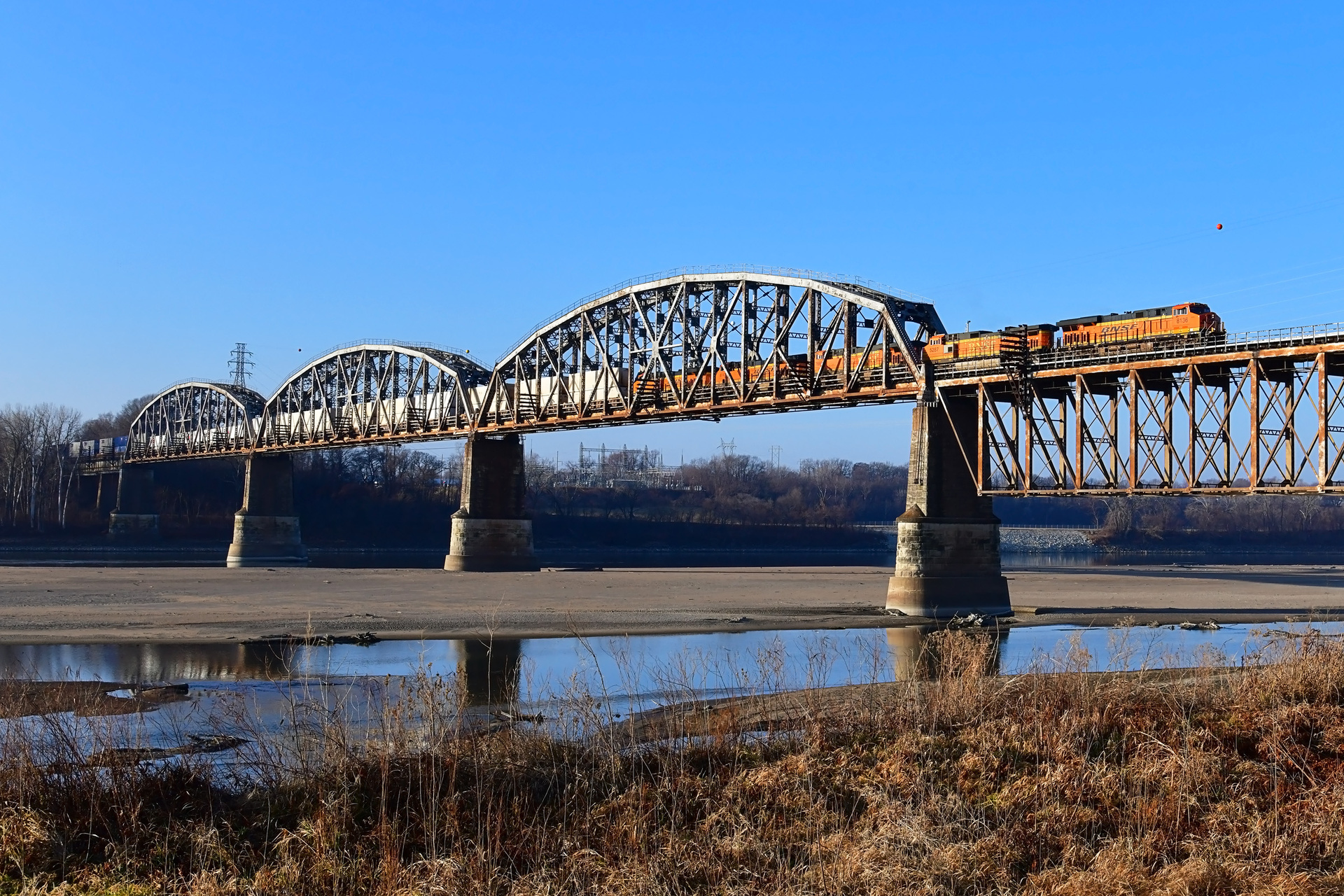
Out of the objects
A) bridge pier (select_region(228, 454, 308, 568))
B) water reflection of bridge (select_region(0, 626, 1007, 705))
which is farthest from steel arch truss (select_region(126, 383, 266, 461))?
water reflection of bridge (select_region(0, 626, 1007, 705))

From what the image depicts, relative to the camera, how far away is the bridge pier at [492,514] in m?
88.2

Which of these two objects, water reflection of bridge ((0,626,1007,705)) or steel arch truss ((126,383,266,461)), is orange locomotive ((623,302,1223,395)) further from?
steel arch truss ((126,383,266,461))

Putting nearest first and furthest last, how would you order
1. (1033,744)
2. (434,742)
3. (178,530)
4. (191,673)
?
1. (434,742)
2. (1033,744)
3. (191,673)
4. (178,530)

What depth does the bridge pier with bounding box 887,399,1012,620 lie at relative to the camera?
170 feet

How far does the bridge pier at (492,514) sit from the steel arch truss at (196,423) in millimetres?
43719

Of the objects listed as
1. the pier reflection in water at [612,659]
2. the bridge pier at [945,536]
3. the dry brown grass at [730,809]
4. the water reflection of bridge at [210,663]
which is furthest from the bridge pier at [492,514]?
the dry brown grass at [730,809]

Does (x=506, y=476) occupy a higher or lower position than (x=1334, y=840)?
higher

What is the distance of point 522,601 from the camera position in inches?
2221

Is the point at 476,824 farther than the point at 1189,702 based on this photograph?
No

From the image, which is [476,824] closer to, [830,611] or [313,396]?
[830,611]

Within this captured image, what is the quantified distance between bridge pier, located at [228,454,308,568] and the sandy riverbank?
18.9 meters

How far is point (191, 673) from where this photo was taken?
97.7 ft

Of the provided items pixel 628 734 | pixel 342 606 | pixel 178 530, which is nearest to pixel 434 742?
pixel 628 734

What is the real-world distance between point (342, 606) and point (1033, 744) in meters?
40.8
